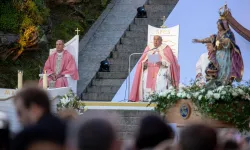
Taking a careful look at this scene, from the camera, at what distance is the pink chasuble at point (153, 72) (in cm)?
1967

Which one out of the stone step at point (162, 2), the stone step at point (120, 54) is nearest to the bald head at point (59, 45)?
the stone step at point (120, 54)

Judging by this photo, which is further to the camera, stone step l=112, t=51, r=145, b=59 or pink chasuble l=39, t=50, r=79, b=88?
stone step l=112, t=51, r=145, b=59

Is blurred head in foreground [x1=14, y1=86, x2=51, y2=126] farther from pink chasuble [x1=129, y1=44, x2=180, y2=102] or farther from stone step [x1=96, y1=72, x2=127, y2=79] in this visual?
stone step [x1=96, y1=72, x2=127, y2=79]

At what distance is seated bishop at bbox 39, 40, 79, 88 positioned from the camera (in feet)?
68.0

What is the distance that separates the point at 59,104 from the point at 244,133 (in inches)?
213

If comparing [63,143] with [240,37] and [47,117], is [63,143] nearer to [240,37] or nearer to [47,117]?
[47,117]

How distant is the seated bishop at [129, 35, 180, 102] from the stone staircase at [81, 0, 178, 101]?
201 centimetres

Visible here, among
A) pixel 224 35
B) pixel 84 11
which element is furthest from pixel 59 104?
pixel 84 11

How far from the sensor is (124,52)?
23344mm

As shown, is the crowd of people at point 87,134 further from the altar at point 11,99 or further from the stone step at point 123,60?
the stone step at point 123,60

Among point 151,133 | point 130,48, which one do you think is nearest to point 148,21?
point 130,48

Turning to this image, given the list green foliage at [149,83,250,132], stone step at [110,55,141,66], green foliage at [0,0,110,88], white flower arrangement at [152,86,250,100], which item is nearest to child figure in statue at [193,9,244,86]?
white flower arrangement at [152,86,250,100]

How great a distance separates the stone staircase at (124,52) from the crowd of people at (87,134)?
618 inches

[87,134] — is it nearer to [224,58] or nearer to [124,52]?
[224,58]
